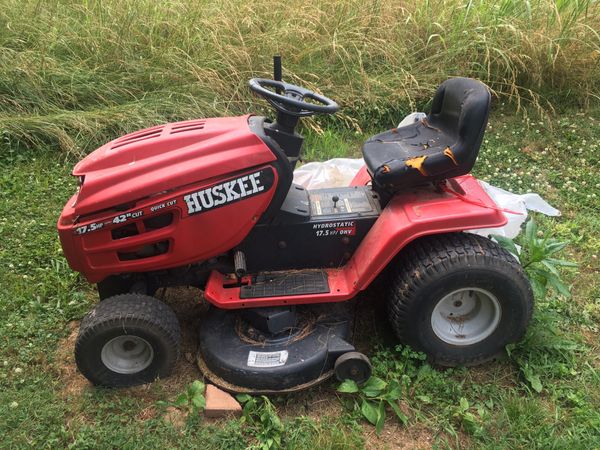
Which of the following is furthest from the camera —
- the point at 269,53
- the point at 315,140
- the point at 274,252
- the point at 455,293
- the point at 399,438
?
the point at 269,53

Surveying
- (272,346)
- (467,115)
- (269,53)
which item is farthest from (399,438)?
(269,53)

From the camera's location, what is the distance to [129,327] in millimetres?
2332

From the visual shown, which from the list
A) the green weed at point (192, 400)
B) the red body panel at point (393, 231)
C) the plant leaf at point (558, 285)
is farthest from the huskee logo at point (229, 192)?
the plant leaf at point (558, 285)

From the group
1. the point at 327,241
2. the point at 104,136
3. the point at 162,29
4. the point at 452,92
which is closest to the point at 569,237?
the point at 452,92

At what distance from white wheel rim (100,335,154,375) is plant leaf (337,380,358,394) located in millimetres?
824

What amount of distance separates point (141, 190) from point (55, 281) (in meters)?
1.15

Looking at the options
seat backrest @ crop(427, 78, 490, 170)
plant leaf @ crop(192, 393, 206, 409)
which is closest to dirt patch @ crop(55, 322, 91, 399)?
plant leaf @ crop(192, 393, 206, 409)

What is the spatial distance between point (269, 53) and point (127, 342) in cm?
327

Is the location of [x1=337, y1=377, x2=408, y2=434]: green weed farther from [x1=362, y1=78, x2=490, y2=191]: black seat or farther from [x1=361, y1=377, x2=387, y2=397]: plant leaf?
[x1=362, y1=78, x2=490, y2=191]: black seat

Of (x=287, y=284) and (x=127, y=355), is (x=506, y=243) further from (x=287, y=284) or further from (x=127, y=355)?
(x=127, y=355)

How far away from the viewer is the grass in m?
2.32

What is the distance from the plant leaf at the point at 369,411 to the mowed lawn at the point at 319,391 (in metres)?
0.04

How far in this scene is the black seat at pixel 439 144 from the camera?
234 cm

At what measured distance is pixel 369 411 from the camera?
2.33m
